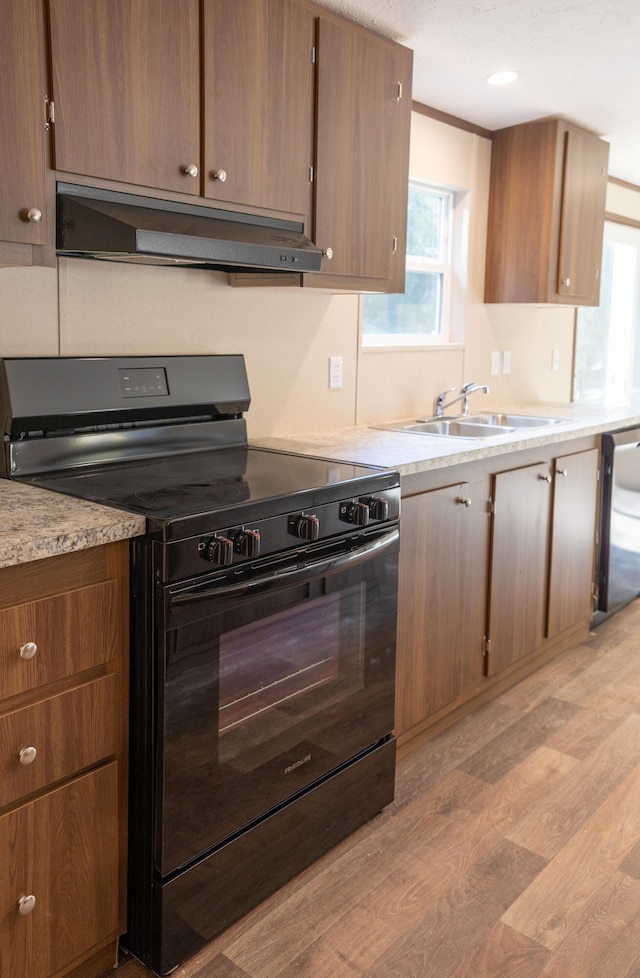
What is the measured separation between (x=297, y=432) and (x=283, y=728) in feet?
4.03

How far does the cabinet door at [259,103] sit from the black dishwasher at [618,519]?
1889mm

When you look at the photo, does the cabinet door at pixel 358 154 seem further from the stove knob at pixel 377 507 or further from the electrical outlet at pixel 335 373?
the stove knob at pixel 377 507

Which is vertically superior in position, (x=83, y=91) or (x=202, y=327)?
(x=83, y=91)

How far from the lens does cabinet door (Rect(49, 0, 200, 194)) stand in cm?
172

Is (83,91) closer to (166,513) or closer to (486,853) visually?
(166,513)

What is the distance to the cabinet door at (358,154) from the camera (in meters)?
2.35

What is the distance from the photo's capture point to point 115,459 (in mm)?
2133

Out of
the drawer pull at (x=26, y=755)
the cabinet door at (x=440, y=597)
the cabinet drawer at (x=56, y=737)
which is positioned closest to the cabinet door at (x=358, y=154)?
the cabinet door at (x=440, y=597)

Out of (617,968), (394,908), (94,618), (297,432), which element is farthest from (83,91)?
(617,968)

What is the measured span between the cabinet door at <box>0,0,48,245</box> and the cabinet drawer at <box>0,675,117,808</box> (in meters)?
0.93

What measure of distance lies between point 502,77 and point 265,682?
239 cm

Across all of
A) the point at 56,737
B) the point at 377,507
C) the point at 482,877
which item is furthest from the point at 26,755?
the point at 482,877

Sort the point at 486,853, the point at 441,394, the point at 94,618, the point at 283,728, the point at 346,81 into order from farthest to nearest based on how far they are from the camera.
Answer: the point at 441,394
the point at 346,81
the point at 486,853
the point at 283,728
the point at 94,618

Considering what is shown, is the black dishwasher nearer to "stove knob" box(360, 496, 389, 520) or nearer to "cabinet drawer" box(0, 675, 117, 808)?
"stove knob" box(360, 496, 389, 520)
